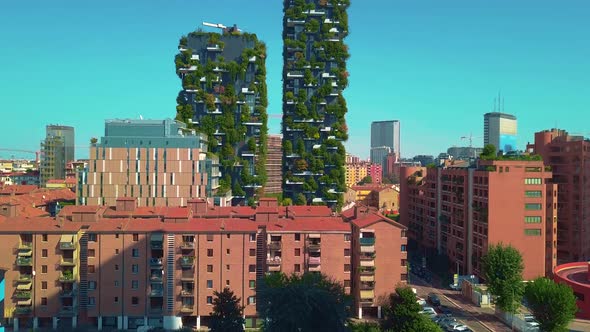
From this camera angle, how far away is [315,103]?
55.5m

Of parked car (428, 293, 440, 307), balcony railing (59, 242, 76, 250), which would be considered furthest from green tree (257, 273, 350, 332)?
parked car (428, 293, 440, 307)

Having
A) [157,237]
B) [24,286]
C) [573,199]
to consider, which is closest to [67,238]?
[24,286]

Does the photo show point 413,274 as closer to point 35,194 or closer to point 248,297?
point 248,297

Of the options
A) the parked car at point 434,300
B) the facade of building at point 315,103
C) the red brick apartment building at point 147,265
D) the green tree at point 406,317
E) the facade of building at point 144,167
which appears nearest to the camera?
the green tree at point 406,317

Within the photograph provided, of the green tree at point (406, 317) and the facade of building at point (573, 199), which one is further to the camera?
the facade of building at point (573, 199)

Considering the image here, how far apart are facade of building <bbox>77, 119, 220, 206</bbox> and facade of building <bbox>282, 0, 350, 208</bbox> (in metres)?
11.4

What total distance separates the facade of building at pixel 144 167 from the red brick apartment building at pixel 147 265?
14848 mm

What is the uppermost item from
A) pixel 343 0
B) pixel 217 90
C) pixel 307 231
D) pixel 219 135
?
pixel 343 0

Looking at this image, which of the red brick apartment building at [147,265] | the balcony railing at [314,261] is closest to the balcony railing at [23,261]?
the red brick apartment building at [147,265]

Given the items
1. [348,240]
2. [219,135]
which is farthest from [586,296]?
[219,135]

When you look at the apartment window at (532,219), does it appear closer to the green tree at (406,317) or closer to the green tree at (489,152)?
the green tree at (489,152)

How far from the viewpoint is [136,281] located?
31156 millimetres

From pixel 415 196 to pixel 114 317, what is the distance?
3848cm

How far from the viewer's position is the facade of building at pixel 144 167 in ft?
157
